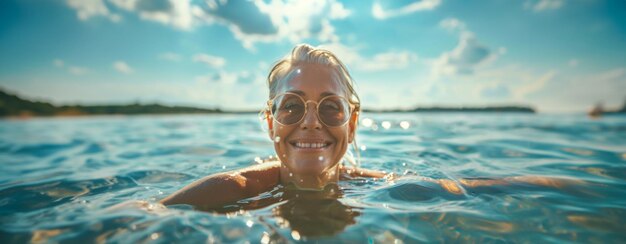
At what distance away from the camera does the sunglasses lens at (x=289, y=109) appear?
3.04 m

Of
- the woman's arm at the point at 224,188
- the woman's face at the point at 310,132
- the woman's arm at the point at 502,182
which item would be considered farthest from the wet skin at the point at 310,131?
the woman's arm at the point at 502,182

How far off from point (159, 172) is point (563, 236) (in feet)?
16.6

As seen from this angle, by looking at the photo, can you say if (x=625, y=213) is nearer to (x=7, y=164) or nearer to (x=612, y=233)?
(x=612, y=233)

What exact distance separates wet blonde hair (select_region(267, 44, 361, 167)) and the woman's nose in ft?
1.55

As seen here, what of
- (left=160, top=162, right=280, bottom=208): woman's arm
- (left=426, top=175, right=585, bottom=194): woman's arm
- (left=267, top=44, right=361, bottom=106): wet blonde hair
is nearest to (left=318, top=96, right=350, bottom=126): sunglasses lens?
(left=267, top=44, right=361, bottom=106): wet blonde hair

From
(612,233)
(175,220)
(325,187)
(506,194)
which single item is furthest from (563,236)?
(175,220)

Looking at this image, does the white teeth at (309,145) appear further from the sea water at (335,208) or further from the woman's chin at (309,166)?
the sea water at (335,208)

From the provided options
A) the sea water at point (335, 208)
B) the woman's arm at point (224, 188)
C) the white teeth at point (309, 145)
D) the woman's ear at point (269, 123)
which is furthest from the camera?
the woman's ear at point (269, 123)

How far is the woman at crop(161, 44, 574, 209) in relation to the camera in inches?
119

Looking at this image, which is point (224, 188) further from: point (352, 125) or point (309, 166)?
point (352, 125)

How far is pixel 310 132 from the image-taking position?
3027 millimetres

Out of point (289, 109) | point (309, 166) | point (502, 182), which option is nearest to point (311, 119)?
point (289, 109)

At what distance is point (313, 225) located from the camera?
2.51 metres

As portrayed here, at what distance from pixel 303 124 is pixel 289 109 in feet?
0.66
